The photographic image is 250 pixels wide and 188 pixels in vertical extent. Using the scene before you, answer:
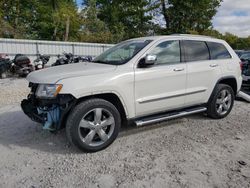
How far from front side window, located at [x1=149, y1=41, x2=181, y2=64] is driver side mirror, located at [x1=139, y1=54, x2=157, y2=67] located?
295 millimetres

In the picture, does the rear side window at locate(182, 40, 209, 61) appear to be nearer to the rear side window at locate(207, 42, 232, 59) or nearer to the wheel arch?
the rear side window at locate(207, 42, 232, 59)

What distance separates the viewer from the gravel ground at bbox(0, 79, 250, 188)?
8.82 ft

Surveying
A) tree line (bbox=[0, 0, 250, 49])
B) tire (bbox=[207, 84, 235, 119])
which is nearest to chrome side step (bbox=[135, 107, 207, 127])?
tire (bbox=[207, 84, 235, 119])

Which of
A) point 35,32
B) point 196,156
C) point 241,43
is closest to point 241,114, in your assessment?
point 196,156

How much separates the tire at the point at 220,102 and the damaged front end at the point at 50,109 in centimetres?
298

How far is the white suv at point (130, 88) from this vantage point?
10.3 feet

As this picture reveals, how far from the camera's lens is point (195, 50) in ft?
14.2

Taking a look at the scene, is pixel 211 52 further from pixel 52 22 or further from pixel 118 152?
pixel 52 22

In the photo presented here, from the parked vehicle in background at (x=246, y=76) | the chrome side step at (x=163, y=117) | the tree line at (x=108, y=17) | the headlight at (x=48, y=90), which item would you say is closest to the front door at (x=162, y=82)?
the chrome side step at (x=163, y=117)

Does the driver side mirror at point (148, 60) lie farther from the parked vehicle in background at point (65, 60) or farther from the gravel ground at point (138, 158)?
the parked vehicle in background at point (65, 60)

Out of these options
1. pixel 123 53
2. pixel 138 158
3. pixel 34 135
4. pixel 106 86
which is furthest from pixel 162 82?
pixel 34 135

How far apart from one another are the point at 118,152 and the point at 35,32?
25522 millimetres

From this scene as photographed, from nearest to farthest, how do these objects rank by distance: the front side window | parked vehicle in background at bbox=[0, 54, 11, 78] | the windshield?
1. the windshield
2. the front side window
3. parked vehicle in background at bbox=[0, 54, 11, 78]

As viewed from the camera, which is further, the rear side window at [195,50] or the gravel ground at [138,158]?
the rear side window at [195,50]
